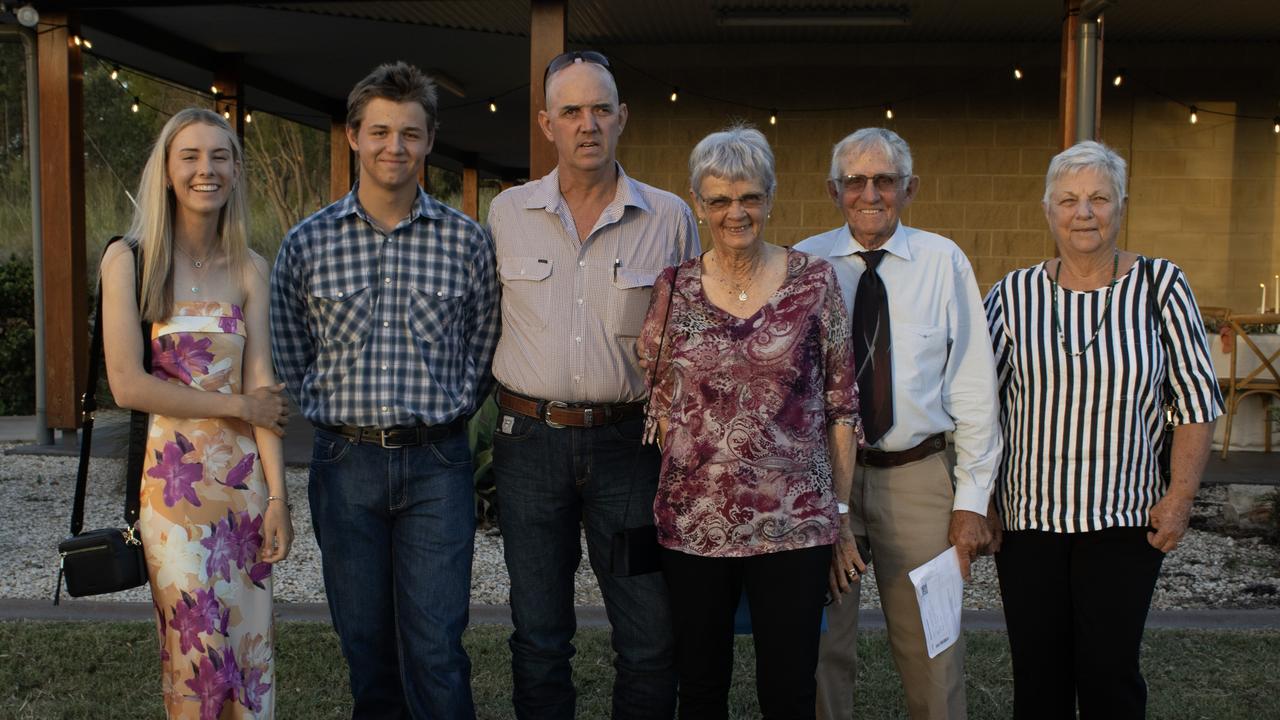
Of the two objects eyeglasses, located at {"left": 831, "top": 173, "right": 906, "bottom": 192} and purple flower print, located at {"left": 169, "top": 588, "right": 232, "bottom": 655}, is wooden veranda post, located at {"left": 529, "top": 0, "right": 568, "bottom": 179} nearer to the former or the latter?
eyeglasses, located at {"left": 831, "top": 173, "right": 906, "bottom": 192}

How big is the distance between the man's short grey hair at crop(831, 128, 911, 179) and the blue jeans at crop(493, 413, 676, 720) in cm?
A: 91

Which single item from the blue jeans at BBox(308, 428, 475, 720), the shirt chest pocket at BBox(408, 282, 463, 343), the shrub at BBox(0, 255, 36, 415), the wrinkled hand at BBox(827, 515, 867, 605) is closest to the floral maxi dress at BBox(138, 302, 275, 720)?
the blue jeans at BBox(308, 428, 475, 720)

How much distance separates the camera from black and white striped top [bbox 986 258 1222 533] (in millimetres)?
2754

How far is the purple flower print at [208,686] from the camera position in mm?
2717

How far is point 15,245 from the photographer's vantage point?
21031 mm

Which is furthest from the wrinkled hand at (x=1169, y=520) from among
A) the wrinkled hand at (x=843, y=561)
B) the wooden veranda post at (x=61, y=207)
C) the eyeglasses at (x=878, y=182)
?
the wooden veranda post at (x=61, y=207)

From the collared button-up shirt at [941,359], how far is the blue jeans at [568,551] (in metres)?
0.69

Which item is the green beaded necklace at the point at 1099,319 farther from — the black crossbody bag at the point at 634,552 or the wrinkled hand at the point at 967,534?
the black crossbody bag at the point at 634,552

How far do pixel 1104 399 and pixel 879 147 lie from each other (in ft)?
2.79

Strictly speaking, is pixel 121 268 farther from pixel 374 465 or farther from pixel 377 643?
pixel 377 643

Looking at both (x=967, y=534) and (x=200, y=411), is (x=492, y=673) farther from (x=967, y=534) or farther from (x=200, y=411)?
(x=967, y=534)

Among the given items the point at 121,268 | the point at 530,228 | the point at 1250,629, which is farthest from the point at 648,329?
the point at 1250,629

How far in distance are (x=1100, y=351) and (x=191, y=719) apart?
7.91 feet

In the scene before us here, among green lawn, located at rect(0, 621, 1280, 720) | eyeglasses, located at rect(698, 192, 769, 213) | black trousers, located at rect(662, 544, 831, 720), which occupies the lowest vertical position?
green lawn, located at rect(0, 621, 1280, 720)
